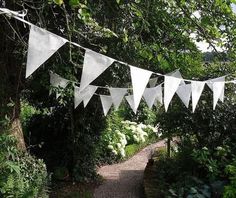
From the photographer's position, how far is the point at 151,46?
682cm

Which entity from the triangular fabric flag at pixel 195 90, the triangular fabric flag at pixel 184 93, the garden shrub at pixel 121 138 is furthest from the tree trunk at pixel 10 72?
the garden shrub at pixel 121 138

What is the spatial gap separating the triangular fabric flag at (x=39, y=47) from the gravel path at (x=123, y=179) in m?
5.50

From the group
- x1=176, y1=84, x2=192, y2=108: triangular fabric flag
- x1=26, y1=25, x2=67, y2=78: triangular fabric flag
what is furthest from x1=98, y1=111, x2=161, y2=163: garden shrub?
x1=26, y1=25, x2=67, y2=78: triangular fabric flag

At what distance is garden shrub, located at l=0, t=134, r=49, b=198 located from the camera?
16.7ft

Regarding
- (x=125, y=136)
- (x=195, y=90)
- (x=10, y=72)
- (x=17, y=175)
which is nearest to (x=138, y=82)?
(x=195, y=90)

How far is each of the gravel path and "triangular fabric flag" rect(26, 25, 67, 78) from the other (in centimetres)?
550

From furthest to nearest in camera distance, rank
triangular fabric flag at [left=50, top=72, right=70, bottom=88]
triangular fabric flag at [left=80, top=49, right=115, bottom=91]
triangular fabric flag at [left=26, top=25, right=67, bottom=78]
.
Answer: triangular fabric flag at [left=50, top=72, right=70, bottom=88], triangular fabric flag at [left=80, top=49, right=115, bottom=91], triangular fabric flag at [left=26, top=25, right=67, bottom=78]

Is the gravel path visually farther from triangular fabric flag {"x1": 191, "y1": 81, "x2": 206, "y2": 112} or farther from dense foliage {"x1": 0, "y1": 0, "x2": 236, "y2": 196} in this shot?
triangular fabric flag {"x1": 191, "y1": 81, "x2": 206, "y2": 112}

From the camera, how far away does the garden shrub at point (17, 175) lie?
5.09m

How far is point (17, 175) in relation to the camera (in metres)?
5.49

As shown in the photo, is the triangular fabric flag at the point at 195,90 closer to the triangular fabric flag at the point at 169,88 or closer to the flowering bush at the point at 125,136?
the triangular fabric flag at the point at 169,88

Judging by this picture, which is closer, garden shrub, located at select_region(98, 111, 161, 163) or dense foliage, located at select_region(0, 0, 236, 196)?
dense foliage, located at select_region(0, 0, 236, 196)

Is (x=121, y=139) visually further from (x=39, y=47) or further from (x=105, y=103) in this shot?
(x=39, y=47)

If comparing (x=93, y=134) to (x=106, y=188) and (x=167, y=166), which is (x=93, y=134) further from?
(x=167, y=166)
